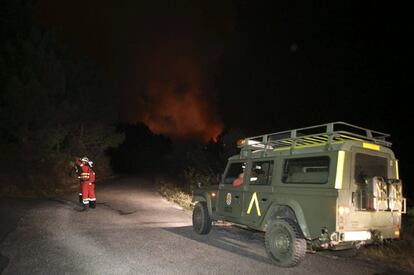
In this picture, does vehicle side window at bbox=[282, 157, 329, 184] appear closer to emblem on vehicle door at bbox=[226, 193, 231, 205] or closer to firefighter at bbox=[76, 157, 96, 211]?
emblem on vehicle door at bbox=[226, 193, 231, 205]

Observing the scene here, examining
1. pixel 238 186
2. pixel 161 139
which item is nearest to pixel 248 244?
pixel 238 186

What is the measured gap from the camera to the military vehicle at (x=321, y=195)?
6.36 meters

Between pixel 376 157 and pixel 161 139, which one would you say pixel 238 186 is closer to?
pixel 376 157

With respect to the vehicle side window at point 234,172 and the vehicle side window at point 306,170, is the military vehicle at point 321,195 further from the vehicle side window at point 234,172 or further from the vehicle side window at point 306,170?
the vehicle side window at point 234,172

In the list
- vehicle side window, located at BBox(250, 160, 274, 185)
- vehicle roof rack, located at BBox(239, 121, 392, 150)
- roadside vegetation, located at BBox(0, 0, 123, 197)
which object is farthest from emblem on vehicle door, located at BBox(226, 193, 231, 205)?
roadside vegetation, located at BBox(0, 0, 123, 197)

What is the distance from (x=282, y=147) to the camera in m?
7.98

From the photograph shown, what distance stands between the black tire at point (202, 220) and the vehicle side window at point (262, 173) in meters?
1.82

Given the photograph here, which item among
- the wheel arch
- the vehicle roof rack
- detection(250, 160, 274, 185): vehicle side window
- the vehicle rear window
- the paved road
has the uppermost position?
the vehicle roof rack

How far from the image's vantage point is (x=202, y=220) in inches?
375

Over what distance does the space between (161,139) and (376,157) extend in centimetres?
7340

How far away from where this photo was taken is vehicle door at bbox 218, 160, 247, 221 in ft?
28.0

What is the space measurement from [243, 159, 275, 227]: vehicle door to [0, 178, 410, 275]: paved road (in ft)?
2.53

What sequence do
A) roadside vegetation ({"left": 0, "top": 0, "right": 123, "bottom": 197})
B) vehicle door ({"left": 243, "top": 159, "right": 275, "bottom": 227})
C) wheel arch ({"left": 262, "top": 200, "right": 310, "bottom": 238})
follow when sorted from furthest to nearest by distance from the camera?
roadside vegetation ({"left": 0, "top": 0, "right": 123, "bottom": 197})
vehicle door ({"left": 243, "top": 159, "right": 275, "bottom": 227})
wheel arch ({"left": 262, "top": 200, "right": 310, "bottom": 238})

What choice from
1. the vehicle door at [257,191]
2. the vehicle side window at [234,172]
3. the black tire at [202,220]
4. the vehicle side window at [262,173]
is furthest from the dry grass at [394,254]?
the black tire at [202,220]
